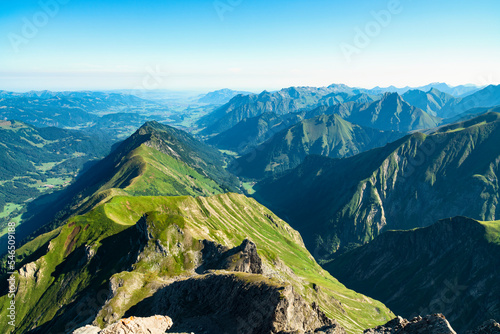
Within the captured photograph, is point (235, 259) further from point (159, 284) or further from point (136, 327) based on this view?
point (136, 327)

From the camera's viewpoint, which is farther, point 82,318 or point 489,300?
point 489,300

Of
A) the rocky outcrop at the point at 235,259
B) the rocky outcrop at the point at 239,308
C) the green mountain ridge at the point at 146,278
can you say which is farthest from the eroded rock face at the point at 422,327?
the rocky outcrop at the point at 235,259

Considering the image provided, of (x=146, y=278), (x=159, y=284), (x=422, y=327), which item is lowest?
(x=146, y=278)

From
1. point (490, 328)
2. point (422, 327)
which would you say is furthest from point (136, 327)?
point (490, 328)

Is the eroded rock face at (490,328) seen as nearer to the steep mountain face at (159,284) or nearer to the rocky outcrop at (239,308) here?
the rocky outcrop at (239,308)

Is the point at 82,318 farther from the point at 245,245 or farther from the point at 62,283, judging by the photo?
the point at 245,245

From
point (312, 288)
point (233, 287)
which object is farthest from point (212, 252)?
point (312, 288)

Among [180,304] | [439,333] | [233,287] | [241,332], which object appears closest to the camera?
[439,333]
